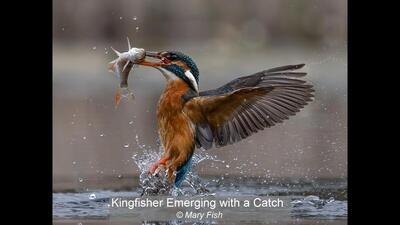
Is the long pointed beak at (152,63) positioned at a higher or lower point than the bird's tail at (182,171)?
higher

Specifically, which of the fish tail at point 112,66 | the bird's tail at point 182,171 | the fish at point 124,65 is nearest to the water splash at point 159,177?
the bird's tail at point 182,171

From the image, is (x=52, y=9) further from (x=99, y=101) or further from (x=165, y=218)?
(x=165, y=218)

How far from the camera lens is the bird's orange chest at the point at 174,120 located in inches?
236

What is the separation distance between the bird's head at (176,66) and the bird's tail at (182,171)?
28 centimetres

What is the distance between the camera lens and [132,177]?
6.02 m

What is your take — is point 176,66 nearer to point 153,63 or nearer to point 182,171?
point 153,63

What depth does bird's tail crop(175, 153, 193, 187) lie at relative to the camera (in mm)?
6008

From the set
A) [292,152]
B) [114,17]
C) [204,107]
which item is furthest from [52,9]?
[292,152]

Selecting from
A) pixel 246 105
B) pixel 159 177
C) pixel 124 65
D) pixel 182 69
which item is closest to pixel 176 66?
pixel 182 69

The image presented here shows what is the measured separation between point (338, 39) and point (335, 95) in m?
0.22

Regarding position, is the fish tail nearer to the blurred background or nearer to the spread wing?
the blurred background

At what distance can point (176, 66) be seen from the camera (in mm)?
6016

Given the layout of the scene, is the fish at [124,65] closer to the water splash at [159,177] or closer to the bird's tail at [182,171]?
the water splash at [159,177]

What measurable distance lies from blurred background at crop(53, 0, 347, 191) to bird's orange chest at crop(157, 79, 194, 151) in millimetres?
36
